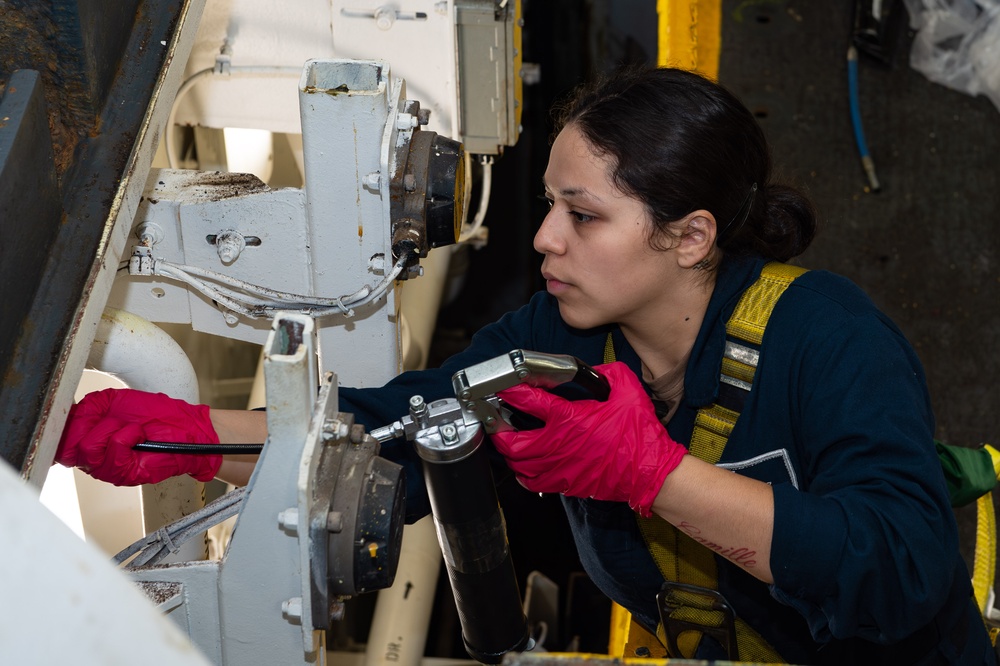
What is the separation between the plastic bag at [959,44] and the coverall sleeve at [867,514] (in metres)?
3.10

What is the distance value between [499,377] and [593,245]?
308 mm

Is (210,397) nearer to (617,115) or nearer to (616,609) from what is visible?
(616,609)

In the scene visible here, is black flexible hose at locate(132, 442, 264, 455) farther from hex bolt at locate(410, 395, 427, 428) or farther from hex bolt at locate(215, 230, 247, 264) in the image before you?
hex bolt at locate(215, 230, 247, 264)

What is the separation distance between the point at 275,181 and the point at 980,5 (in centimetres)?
271

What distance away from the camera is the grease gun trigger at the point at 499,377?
3.92 ft

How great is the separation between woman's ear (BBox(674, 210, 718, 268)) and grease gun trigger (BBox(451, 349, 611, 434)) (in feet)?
0.89

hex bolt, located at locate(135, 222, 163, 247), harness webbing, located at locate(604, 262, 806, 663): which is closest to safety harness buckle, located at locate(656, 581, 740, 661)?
harness webbing, located at locate(604, 262, 806, 663)

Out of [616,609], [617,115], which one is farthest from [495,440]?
[616,609]

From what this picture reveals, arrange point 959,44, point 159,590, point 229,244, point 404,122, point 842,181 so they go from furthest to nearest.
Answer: point 959,44, point 842,181, point 229,244, point 404,122, point 159,590

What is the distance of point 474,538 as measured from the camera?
128 cm

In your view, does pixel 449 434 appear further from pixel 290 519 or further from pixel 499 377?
pixel 290 519

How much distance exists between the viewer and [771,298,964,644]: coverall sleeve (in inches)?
46.6

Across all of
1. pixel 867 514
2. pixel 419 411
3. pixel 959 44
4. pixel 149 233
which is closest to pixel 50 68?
pixel 149 233

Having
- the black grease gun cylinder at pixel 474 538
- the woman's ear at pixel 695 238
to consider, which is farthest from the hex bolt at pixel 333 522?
the woman's ear at pixel 695 238
